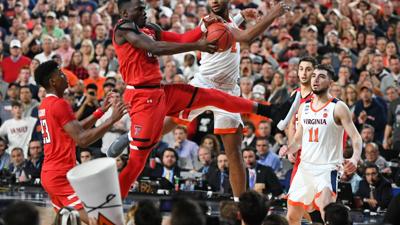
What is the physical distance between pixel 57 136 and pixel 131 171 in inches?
39.0

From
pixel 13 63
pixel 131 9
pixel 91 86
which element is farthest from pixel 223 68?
pixel 13 63

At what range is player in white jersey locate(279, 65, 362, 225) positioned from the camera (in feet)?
34.1

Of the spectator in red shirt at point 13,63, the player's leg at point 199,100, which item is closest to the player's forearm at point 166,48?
the player's leg at point 199,100

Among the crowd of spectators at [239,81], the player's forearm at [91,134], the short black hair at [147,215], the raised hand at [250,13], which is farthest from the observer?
the crowd of spectators at [239,81]

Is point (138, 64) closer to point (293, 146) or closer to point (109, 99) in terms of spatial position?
point (109, 99)

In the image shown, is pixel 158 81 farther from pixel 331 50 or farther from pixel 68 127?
pixel 331 50

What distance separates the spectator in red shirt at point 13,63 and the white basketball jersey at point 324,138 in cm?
955

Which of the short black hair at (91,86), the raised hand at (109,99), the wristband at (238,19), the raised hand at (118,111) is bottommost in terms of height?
the raised hand at (118,111)

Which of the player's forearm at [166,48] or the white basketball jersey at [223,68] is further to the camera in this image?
the white basketball jersey at [223,68]

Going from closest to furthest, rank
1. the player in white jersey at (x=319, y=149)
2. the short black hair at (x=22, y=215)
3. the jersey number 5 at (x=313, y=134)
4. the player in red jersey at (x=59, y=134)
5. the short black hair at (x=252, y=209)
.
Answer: the short black hair at (x=22, y=215), the short black hair at (x=252, y=209), the player in red jersey at (x=59, y=134), the player in white jersey at (x=319, y=149), the jersey number 5 at (x=313, y=134)

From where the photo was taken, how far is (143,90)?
10445 mm

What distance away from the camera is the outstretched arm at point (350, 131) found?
32.8 feet

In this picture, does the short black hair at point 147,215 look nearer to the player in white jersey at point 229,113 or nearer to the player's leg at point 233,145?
the player in white jersey at point 229,113

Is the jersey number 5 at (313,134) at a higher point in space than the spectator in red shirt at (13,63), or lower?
lower
